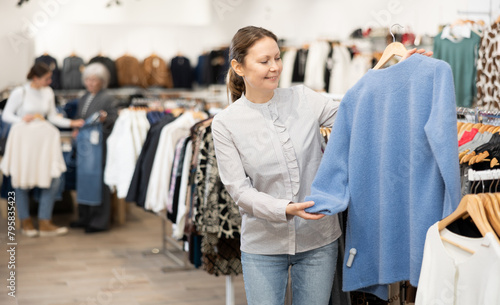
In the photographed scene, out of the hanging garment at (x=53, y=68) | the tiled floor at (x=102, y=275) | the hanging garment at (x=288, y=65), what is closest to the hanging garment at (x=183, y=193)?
the tiled floor at (x=102, y=275)

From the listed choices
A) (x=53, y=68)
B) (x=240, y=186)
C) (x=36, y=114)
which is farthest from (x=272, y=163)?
(x=53, y=68)

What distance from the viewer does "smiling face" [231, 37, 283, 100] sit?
1954 millimetres

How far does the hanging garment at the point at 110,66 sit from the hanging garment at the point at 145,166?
5842 millimetres

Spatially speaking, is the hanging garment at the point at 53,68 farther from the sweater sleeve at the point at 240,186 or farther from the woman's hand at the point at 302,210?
the woman's hand at the point at 302,210

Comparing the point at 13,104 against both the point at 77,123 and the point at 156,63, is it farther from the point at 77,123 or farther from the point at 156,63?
the point at 156,63

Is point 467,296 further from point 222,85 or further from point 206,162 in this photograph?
point 222,85

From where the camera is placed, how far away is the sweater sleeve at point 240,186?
6.22ft

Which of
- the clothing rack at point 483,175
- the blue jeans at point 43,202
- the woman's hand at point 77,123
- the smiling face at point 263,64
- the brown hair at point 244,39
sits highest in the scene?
the brown hair at point 244,39

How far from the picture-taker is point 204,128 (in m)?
3.20

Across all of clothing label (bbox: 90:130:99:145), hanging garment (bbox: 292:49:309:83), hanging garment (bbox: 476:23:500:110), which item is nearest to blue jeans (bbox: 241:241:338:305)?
hanging garment (bbox: 476:23:500:110)

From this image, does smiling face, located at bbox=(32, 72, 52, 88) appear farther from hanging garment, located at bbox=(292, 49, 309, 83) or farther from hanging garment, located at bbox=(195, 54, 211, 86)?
hanging garment, located at bbox=(195, 54, 211, 86)

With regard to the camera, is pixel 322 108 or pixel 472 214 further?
pixel 322 108

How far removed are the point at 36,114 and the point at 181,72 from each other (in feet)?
16.9

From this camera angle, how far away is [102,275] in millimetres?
4566
